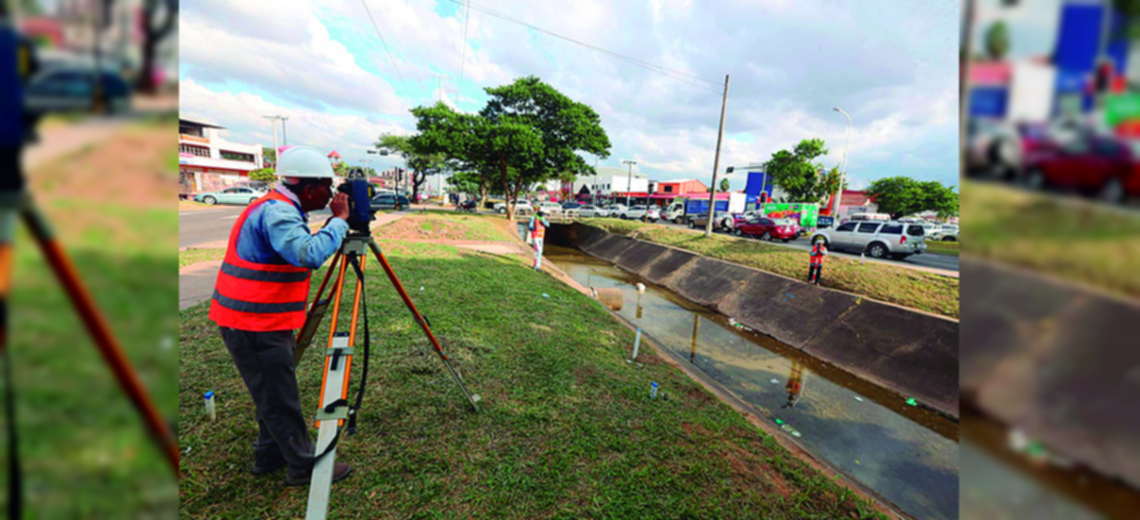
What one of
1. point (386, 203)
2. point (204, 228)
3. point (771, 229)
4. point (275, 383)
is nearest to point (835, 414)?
point (275, 383)

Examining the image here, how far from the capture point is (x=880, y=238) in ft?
44.0

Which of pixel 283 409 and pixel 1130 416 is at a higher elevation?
pixel 1130 416

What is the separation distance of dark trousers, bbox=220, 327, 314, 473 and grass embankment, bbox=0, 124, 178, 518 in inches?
73.6

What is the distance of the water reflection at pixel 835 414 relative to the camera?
4.15 m

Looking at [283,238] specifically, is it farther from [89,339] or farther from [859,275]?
[859,275]

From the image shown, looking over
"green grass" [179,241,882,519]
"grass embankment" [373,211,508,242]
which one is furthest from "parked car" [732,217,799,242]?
"green grass" [179,241,882,519]

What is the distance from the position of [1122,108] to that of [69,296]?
1009mm

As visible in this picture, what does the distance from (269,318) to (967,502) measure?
2.60m

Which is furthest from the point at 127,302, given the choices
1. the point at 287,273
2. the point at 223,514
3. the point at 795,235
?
the point at 795,235

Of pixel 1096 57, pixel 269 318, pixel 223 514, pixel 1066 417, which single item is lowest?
pixel 223 514

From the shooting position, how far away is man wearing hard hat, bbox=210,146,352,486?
6.86 feet

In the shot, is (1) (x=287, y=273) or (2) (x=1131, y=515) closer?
(2) (x=1131, y=515)

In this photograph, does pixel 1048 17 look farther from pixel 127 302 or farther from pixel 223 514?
pixel 223 514

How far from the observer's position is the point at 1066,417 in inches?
21.8
